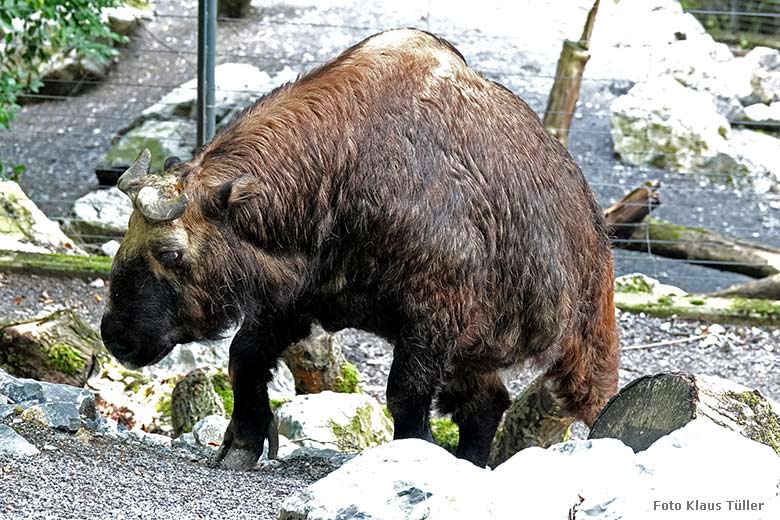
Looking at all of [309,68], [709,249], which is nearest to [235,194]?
[709,249]

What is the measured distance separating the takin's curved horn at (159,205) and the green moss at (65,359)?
2.26m

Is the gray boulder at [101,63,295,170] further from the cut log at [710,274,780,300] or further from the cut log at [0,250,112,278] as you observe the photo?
the cut log at [710,274,780,300]

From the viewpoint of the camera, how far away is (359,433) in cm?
639

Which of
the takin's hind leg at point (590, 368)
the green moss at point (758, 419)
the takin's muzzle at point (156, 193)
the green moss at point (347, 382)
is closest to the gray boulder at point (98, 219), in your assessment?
the green moss at point (347, 382)

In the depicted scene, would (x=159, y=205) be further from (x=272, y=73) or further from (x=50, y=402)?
(x=272, y=73)

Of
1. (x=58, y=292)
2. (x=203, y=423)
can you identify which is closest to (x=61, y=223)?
(x=58, y=292)

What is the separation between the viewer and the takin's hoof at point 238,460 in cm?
541

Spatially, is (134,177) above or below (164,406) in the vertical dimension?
above

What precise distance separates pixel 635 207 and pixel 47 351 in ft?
16.6

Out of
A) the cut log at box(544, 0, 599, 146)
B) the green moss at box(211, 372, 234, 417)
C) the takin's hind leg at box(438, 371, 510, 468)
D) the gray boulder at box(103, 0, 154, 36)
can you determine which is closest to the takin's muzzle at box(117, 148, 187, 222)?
the takin's hind leg at box(438, 371, 510, 468)

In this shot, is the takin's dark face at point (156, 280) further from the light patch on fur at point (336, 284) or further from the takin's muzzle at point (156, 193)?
the light patch on fur at point (336, 284)

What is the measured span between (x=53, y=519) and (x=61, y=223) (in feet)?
23.3

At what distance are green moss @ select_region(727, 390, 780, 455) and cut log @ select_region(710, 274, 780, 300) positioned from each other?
528 cm

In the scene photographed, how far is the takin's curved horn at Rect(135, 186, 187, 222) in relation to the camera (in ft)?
15.4
